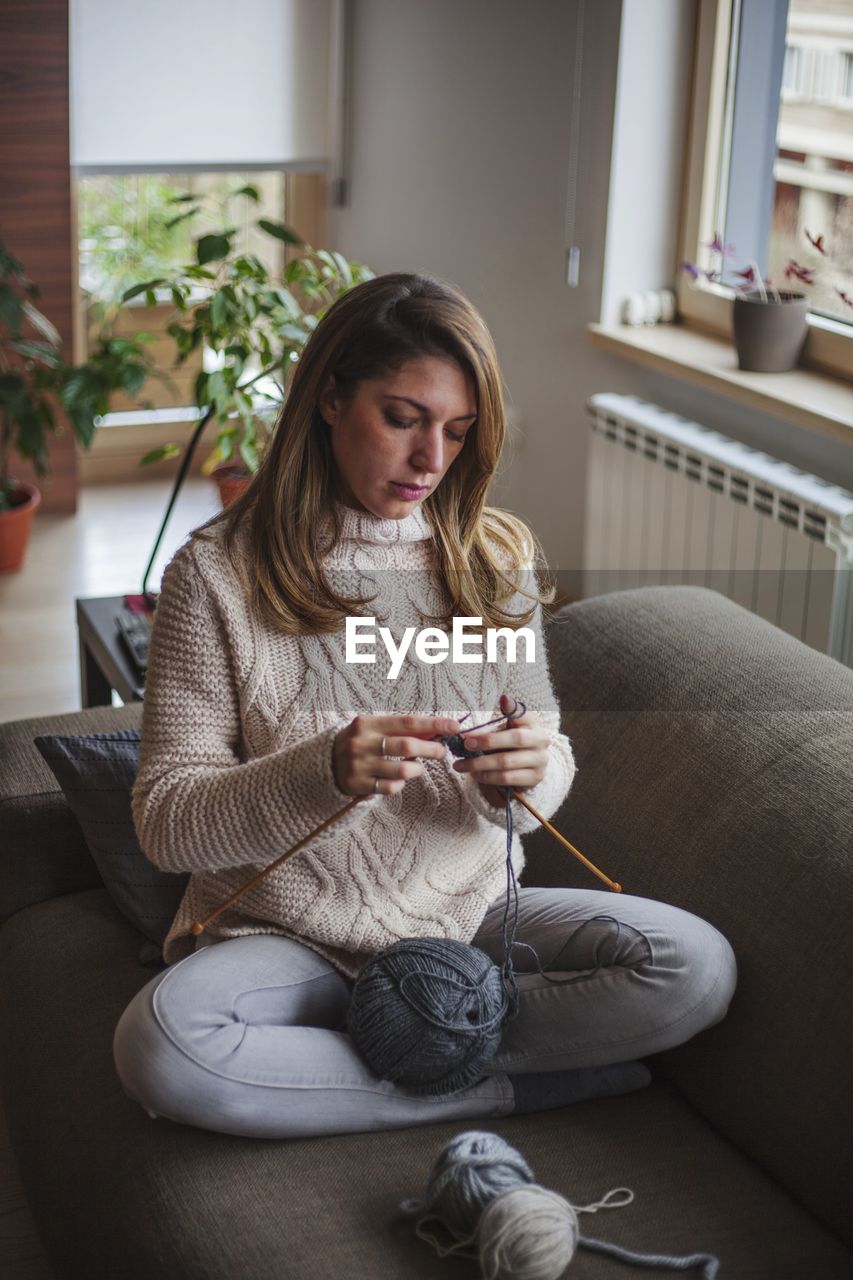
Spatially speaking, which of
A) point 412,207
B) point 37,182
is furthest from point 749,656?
point 37,182

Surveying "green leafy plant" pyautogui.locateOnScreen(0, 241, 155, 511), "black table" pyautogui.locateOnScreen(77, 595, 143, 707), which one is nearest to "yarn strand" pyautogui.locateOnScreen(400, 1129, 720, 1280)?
"black table" pyautogui.locateOnScreen(77, 595, 143, 707)

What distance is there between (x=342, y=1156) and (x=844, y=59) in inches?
83.9

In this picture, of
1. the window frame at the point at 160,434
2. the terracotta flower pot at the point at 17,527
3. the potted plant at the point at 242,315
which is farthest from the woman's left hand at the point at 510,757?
the window frame at the point at 160,434

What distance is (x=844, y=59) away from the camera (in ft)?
8.48

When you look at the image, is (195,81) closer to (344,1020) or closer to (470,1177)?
(344,1020)

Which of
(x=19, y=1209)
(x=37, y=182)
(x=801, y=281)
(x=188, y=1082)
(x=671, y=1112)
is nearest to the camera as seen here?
(x=188, y=1082)

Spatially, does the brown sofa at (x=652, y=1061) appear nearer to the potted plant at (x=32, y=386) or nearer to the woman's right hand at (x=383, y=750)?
the woman's right hand at (x=383, y=750)

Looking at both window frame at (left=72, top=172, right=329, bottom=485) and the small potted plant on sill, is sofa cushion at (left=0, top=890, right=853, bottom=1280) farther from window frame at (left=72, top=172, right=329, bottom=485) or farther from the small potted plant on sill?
window frame at (left=72, top=172, right=329, bottom=485)

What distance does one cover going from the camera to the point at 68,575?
12.0ft

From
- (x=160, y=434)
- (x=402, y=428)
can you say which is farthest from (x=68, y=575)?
(x=402, y=428)

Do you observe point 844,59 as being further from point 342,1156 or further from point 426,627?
point 342,1156

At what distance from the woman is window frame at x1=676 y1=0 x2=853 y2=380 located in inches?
57.9

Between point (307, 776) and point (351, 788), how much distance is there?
0.05 m

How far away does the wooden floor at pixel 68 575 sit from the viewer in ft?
10.2
